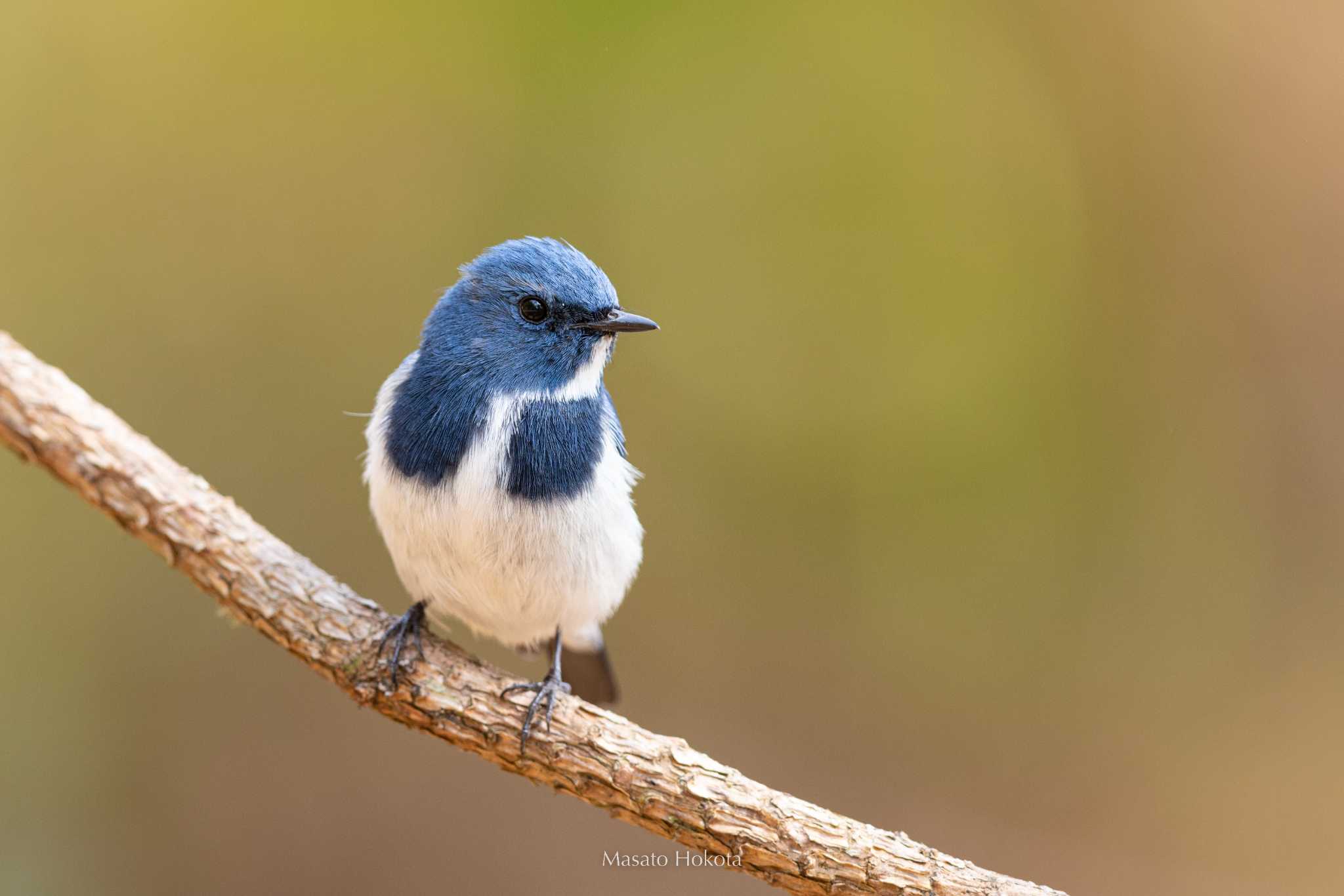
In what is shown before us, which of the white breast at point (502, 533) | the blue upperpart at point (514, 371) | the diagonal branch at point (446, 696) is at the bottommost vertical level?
the diagonal branch at point (446, 696)

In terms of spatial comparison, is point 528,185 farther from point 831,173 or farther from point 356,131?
point 831,173

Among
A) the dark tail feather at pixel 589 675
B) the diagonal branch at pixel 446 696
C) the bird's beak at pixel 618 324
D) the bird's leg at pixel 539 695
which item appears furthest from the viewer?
the dark tail feather at pixel 589 675

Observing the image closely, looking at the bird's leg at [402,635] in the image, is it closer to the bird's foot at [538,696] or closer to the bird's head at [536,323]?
the bird's foot at [538,696]

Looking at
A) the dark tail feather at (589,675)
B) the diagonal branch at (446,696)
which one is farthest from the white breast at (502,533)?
the dark tail feather at (589,675)

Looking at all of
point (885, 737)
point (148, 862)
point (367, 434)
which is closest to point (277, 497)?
point (148, 862)

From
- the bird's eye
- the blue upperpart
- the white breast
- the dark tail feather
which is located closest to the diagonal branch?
the white breast
